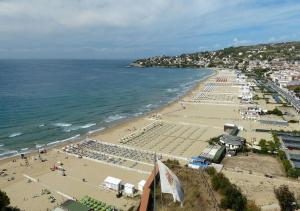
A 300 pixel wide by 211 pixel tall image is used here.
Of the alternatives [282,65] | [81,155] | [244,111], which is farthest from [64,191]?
[282,65]

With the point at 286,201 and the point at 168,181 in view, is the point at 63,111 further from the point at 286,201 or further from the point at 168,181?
the point at 168,181

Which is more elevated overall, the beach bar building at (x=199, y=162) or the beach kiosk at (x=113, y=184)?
the beach bar building at (x=199, y=162)

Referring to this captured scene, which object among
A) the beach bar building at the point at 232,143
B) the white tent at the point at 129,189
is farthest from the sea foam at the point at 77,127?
the white tent at the point at 129,189

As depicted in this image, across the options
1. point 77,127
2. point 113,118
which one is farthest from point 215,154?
point 113,118

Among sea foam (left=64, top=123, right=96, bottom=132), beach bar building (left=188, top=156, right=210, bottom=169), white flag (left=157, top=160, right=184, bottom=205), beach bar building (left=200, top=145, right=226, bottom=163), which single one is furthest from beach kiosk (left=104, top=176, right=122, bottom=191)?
sea foam (left=64, top=123, right=96, bottom=132)

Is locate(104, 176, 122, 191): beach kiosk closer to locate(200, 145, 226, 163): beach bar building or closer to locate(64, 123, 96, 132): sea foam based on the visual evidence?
locate(200, 145, 226, 163): beach bar building

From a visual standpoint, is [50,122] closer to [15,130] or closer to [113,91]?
[15,130]

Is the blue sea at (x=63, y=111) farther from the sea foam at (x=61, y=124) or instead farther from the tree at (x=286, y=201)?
the tree at (x=286, y=201)

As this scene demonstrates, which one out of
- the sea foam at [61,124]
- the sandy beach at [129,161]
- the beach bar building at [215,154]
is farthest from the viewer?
the sea foam at [61,124]
